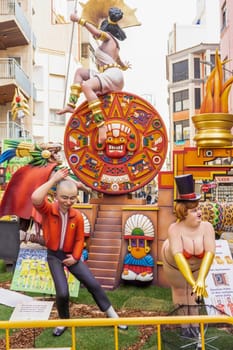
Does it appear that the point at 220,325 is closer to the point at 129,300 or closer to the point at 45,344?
the point at 45,344

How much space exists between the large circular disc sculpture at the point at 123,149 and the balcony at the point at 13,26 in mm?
12510

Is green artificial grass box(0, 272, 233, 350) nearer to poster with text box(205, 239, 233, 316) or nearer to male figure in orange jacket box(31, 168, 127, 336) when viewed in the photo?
male figure in orange jacket box(31, 168, 127, 336)

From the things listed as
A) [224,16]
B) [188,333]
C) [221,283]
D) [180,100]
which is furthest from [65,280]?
[180,100]

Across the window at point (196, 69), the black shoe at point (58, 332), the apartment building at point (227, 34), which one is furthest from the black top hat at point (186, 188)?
the window at point (196, 69)

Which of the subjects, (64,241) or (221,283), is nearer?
(64,241)

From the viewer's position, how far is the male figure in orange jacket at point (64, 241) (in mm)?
4875

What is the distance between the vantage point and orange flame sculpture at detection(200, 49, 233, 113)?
655 cm

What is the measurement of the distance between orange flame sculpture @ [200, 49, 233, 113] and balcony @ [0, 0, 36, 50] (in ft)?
45.2

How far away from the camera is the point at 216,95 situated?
6.58m

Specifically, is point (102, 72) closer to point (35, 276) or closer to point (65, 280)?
point (35, 276)

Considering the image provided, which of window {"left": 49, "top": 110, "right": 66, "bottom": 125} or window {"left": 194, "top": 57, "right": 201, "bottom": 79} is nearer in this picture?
window {"left": 49, "top": 110, "right": 66, "bottom": 125}

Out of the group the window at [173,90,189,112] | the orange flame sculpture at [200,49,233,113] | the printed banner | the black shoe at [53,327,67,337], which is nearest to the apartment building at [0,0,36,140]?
the printed banner

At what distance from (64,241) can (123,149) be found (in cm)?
295

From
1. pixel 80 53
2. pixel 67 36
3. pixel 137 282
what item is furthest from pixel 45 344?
pixel 80 53
